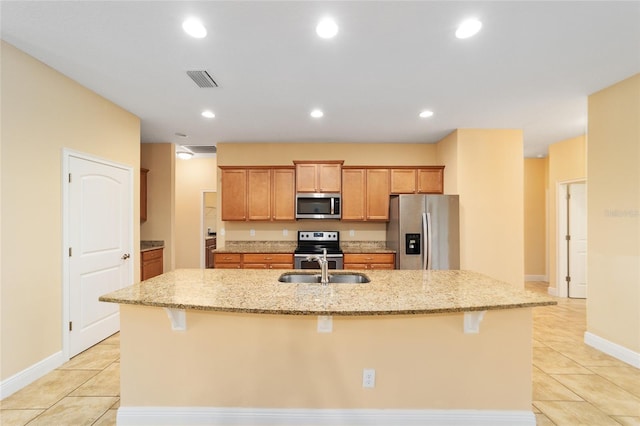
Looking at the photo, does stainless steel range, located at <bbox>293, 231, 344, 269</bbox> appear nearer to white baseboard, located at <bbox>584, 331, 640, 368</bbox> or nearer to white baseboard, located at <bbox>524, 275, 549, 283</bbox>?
white baseboard, located at <bbox>584, 331, 640, 368</bbox>

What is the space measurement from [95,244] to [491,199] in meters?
5.09

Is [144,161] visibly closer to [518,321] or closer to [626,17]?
[518,321]

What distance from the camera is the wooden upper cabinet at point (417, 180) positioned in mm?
4809

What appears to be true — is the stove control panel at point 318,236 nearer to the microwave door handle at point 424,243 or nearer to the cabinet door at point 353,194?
the cabinet door at point 353,194

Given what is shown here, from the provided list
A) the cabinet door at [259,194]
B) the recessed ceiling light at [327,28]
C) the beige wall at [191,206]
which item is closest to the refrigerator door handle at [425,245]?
the cabinet door at [259,194]

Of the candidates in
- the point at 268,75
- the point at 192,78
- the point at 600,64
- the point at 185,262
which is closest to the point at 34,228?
the point at 192,78

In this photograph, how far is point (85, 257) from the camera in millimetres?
3037

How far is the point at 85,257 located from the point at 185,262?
12.6 ft

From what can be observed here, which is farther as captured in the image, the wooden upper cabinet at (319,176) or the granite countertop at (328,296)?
the wooden upper cabinet at (319,176)

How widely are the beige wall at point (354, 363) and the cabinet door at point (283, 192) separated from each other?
2964mm

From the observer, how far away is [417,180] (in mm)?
4824

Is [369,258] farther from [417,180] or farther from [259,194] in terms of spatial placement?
[259,194]

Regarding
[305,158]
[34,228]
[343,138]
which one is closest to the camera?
[34,228]

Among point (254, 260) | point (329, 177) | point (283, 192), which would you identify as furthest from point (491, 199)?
point (254, 260)
